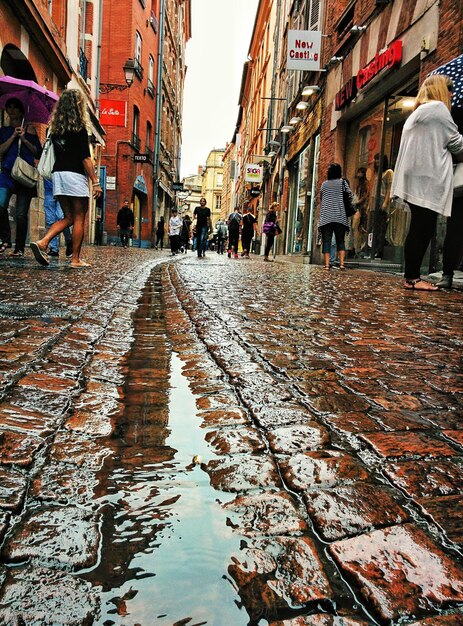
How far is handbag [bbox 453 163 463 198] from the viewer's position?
5980 millimetres

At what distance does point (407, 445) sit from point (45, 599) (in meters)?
1.01

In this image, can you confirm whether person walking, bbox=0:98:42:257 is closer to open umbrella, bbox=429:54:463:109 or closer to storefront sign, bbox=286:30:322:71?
open umbrella, bbox=429:54:463:109

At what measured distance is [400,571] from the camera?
95cm

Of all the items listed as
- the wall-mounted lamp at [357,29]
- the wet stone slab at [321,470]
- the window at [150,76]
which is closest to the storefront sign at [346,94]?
the wall-mounted lamp at [357,29]

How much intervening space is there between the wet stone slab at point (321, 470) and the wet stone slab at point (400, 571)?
0.71 ft

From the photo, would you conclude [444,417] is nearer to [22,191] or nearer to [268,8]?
[22,191]

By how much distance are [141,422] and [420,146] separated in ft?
16.6

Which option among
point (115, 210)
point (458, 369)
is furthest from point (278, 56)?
point (458, 369)

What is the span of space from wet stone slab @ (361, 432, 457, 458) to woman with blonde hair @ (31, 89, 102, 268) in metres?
5.39

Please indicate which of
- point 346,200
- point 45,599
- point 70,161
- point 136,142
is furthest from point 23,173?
point 136,142

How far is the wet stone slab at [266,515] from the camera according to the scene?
3.50ft

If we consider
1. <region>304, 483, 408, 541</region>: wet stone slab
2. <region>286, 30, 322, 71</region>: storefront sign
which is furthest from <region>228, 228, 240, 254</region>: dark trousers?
<region>304, 483, 408, 541</region>: wet stone slab

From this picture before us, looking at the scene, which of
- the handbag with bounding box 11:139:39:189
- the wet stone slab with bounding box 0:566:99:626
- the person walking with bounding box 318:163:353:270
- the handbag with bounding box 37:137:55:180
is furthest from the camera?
the person walking with bounding box 318:163:353:270

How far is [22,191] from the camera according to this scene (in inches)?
301
